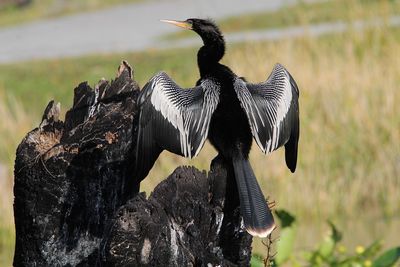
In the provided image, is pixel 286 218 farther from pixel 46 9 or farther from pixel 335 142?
pixel 46 9

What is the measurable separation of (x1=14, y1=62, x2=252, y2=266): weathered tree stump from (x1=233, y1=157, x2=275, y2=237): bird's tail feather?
0.16 feet

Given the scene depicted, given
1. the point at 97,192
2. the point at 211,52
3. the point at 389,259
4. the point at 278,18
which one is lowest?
the point at 389,259

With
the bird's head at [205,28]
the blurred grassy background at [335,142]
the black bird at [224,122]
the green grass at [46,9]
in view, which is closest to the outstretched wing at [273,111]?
the black bird at [224,122]

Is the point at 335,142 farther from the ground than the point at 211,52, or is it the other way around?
the point at 211,52

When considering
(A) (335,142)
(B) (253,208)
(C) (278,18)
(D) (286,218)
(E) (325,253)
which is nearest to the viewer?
(B) (253,208)

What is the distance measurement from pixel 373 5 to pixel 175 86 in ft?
22.1

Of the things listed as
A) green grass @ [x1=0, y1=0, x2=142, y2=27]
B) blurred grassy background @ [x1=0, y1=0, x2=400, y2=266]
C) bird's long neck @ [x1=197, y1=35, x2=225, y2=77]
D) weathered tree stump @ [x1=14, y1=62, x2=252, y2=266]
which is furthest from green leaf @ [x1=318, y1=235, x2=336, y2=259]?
green grass @ [x1=0, y1=0, x2=142, y2=27]

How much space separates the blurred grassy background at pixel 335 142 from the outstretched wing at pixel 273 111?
Answer: 236 centimetres

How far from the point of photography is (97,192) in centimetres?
378

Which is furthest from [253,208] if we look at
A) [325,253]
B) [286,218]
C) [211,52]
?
[325,253]

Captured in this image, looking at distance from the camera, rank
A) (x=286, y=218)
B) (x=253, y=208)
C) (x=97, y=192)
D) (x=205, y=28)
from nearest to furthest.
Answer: (x=253, y=208) < (x=97, y=192) < (x=205, y=28) < (x=286, y=218)

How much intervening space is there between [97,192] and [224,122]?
1.83 ft

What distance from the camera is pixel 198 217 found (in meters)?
3.47

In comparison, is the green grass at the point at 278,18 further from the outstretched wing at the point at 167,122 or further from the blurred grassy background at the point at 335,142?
the outstretched wing at the point at 167,122
